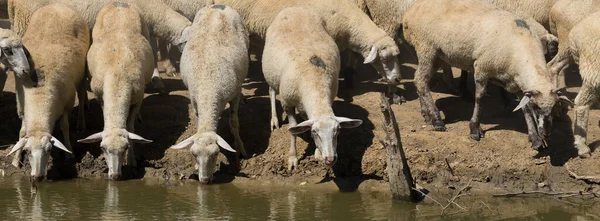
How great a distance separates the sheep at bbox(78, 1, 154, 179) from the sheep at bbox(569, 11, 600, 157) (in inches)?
218

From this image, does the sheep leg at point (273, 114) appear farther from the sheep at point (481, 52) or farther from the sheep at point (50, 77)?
the sheep at point (50, 77)

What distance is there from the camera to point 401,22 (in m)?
17.6

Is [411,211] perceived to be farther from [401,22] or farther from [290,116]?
[401,22]

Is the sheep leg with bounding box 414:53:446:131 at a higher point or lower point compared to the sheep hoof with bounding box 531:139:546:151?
higher

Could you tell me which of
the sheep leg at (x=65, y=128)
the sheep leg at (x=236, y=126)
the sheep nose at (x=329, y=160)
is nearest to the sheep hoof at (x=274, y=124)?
the sheep leg at (x=236, y=126)

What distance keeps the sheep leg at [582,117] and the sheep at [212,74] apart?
4.37 m

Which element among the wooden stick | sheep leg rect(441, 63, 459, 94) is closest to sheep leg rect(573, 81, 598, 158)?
the wooden stick

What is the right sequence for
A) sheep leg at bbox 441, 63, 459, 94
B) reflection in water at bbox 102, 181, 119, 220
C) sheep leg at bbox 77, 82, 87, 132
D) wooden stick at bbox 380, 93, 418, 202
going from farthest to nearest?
sheep leg at bbox 441, 63, 459, 94 → sheep leg at bbox 77, 82, 87, 132 → wooden stick at bbox 380, 93, 418, 202 → reflection in water at bbox 102, 181, 119, 220

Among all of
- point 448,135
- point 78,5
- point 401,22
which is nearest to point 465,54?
point 448,135

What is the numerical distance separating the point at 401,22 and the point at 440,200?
453 centimetres

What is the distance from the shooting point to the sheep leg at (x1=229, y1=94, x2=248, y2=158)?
15172mm

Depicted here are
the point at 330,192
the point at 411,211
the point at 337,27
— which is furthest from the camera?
the point at 337,27

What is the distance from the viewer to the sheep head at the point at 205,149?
46.6 ft

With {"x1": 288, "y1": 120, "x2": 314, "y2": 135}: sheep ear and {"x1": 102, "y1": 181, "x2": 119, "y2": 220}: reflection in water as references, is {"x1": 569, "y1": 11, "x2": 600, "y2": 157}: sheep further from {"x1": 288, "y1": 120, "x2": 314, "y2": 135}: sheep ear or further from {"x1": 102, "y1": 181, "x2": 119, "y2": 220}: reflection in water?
{"x1": 102, "y1": 181, "x2": 119, "y2": 220}: reflection in water
